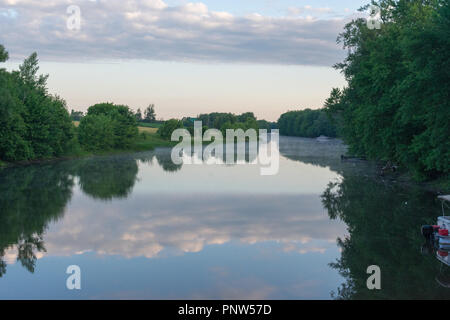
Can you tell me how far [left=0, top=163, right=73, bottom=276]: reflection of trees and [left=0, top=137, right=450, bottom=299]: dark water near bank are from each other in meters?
0.09

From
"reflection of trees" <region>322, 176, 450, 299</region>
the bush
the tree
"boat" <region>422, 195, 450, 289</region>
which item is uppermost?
the tree

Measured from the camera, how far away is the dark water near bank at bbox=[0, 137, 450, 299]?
14.9m

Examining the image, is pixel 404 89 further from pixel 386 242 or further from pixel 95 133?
pixel 95 133

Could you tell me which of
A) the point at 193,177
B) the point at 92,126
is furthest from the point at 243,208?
the point at 92,126

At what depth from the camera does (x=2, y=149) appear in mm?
66250

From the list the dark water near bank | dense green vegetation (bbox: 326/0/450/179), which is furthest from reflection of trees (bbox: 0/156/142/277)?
dense green vegetation (bbox: 326/0/450/179)

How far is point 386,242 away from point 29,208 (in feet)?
67.5

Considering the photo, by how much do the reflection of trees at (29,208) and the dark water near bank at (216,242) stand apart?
0.09 metres

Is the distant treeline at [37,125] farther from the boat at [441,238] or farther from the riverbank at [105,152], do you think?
the boat at [441,238]

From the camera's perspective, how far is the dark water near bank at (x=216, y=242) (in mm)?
14922

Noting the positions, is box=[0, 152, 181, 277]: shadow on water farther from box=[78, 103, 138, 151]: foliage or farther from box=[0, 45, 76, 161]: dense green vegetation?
box=[78, 103, 138, 151]: foliage

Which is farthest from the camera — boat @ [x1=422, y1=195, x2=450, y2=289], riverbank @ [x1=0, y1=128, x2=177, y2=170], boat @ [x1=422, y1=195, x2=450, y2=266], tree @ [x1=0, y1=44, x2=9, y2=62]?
riverbank @ [x1=0, y1=128, x2=177, y2=170]

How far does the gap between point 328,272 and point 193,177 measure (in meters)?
33.7
